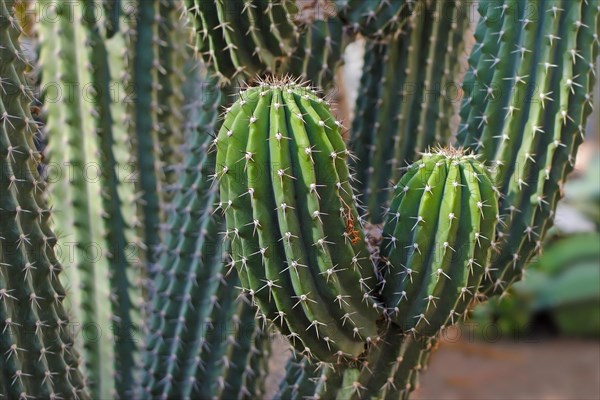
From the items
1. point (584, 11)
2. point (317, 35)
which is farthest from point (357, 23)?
point (584, 11)

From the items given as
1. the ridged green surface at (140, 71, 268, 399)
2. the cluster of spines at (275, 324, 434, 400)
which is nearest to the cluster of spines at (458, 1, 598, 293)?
the cluster of spines at (275, 324, 434, 400)

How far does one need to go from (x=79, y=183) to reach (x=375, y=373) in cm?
135

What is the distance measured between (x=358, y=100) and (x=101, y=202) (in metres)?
1.06

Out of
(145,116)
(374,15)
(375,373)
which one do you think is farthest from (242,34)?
(375,373)

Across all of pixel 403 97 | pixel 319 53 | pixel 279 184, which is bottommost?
pixel 279 184

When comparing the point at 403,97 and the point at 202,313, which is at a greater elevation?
the point at 403,97

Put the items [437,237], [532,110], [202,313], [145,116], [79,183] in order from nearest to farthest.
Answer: [437,237] → [532,110] → [202,313] → [79,183] → [145,116]

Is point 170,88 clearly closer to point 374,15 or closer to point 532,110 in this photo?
point 374,15

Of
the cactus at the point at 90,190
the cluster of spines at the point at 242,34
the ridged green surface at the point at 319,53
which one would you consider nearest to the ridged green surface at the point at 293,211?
the cluster of spines at the point at 242,34

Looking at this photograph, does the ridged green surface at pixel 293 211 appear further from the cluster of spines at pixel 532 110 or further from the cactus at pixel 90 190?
the cactus at pixel 90 190

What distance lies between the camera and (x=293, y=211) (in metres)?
1.87

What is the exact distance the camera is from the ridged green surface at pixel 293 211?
6.03 feet

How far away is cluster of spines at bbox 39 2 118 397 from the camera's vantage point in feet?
9.34

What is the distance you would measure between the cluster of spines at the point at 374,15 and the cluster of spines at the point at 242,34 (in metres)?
0.33
